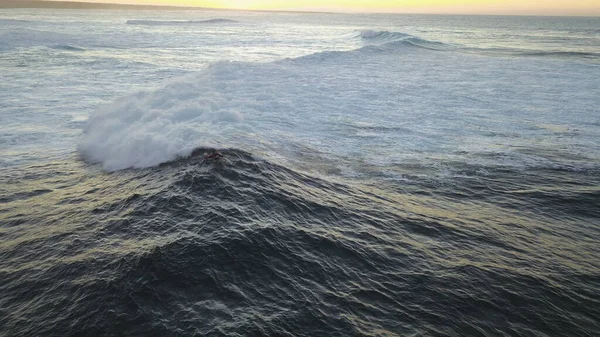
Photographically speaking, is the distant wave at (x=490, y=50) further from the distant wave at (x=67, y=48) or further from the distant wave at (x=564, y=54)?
the distant wave at (x=67, y=48)

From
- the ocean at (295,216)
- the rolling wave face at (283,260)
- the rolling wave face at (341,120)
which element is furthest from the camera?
the rolling wave face at (341,120)

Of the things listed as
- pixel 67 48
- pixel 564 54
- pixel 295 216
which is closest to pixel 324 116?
pixel 295 216

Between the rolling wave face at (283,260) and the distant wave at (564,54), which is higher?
the distant wave at (564,54)

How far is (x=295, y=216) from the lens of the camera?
9492 mm

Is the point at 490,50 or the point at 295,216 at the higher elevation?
the point at 490,50

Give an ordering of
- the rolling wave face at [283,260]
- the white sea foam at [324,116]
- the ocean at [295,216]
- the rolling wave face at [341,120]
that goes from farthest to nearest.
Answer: the white sea foam at [324,116] → the rolling wave face at [341,120] → the ocean at [295,216] → the rolling wave face at [283,260]

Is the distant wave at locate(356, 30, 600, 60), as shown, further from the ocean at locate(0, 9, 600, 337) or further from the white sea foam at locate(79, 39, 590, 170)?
the ocean at locate(0, 9, 600, 337)

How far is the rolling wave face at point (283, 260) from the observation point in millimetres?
6266

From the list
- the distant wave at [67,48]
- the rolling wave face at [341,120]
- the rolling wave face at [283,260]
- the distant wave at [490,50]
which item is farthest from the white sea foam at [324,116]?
the distant wave at [67,48]

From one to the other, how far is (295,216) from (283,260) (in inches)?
73.4

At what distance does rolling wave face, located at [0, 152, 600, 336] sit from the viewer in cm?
627

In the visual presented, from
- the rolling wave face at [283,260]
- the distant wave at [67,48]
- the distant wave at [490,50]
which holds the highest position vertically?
the distant wave at [490,50]

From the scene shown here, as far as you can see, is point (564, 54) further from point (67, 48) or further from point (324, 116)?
point (67, 48)

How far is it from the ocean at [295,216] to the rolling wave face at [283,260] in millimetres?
37
